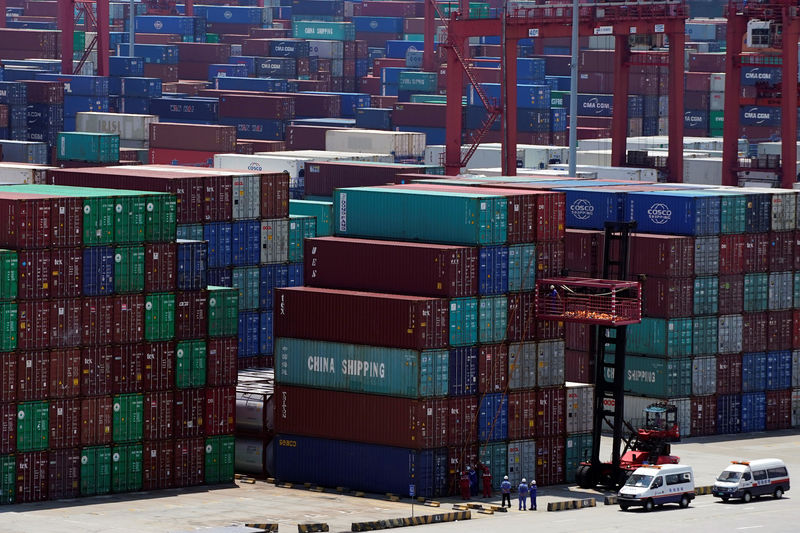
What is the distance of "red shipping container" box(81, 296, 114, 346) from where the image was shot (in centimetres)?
7612

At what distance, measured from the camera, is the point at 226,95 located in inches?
6491

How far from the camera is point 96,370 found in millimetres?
76812

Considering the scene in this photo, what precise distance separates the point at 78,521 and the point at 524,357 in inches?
790

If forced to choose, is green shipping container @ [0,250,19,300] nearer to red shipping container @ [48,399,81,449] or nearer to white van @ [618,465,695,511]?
red shipping container @ [48,399,81,449]

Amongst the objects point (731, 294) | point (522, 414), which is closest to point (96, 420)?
point (522, 414)

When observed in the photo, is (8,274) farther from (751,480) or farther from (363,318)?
(751,480)

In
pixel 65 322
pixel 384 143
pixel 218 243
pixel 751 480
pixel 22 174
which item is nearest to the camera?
pixel 65 322

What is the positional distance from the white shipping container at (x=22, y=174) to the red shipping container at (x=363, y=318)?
25.8 m

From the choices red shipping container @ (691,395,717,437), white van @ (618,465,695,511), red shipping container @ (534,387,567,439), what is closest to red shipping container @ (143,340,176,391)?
red shipping container @ (534,387,567,439)

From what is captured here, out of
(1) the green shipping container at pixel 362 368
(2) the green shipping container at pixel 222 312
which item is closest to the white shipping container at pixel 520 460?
(1) the green shipping container at pixel 362 368

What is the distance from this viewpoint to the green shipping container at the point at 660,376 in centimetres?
9406

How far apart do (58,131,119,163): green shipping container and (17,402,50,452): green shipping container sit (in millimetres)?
46634

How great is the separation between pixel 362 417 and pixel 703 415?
22.8 metres

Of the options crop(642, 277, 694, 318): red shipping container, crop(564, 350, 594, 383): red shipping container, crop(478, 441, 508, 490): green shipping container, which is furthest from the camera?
crop(642, 277, 694, 318): red shipping container
